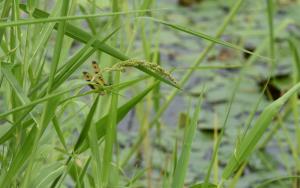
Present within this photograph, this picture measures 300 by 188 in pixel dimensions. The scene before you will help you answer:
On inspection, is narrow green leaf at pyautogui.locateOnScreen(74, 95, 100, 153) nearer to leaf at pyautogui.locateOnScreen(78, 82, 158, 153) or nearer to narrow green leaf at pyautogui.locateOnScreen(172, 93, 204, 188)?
leaf at pyautogui.locateOnScreen(78, 82, 158, 153)

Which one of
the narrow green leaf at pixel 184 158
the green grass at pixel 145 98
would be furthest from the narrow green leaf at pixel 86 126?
the narrow green leaf at pixel 184 158

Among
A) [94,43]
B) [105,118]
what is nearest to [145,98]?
[105,118]

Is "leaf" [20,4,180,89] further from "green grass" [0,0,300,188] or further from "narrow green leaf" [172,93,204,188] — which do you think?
"narrow green leaf" [172,93,204,188]

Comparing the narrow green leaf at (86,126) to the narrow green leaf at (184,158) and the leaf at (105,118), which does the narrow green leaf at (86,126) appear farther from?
the narrow green leaf at (184,158)

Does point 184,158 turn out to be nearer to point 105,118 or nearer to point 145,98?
point 105,118

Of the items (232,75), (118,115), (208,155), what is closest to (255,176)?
(208,155)

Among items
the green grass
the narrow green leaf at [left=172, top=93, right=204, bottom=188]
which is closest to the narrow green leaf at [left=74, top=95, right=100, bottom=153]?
the green grass

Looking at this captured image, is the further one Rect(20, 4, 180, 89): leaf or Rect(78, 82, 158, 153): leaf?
Rect(78, 82, 158, 153): leaf

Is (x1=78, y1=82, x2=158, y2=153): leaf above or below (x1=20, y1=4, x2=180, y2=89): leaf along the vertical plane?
below
